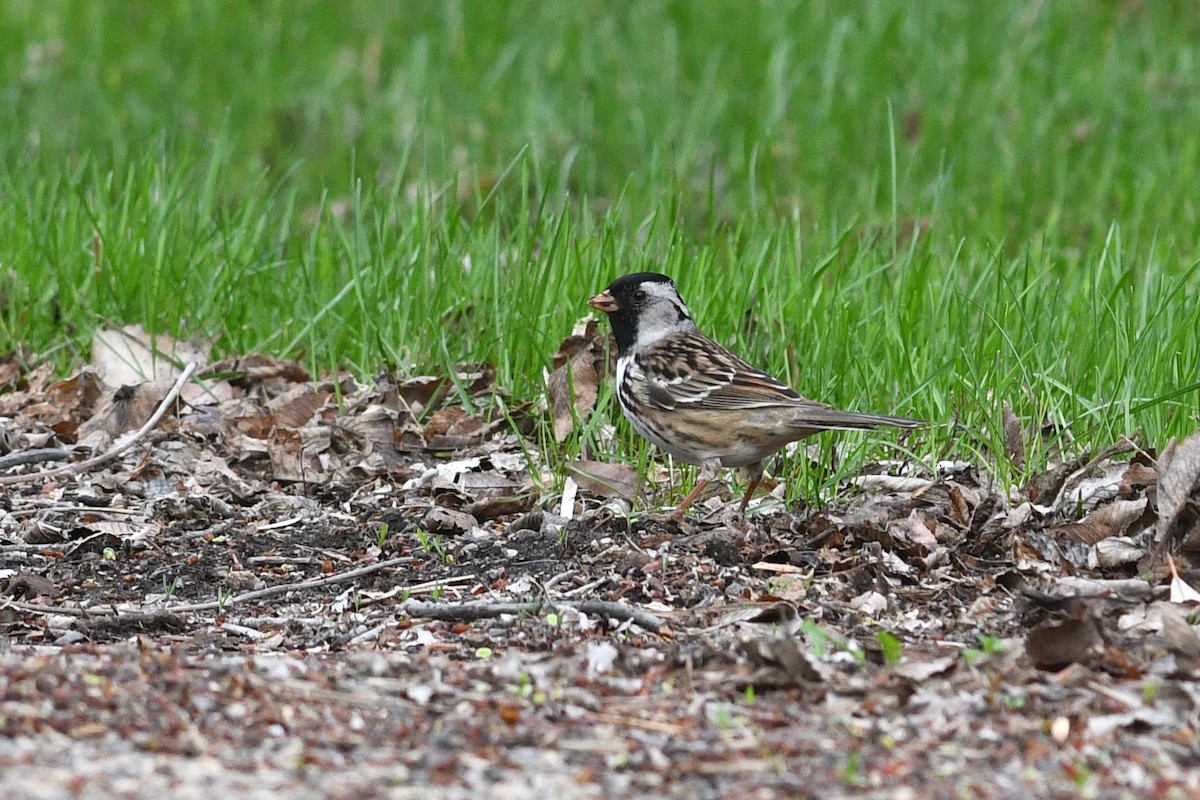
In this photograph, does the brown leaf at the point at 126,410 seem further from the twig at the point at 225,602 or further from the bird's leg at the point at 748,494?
the bird's leg at the point at 748,494

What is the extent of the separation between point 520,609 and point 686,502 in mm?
1245

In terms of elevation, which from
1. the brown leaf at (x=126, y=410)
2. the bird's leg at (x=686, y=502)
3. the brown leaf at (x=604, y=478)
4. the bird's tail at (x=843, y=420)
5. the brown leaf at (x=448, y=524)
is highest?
the bird's tail at (x=843, y=420)

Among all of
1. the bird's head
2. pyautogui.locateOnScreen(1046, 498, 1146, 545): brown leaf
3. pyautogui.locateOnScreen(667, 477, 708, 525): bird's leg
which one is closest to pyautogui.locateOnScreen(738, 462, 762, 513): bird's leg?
pyautogui.locateOnScreen(667, 477, 708, 525): bird's leg

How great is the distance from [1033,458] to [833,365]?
102 centimetres

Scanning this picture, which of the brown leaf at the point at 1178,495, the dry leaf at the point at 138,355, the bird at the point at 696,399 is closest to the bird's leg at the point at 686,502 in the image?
the bird at the point at 696,399

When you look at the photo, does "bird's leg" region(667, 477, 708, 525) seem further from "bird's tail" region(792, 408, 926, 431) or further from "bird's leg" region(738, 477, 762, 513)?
"bird's tail" region(792, 408, 926, 431)

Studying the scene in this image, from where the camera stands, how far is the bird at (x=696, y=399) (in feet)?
19.3

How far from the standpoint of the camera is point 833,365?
6.67 metres

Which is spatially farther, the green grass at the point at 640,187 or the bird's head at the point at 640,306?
the green grass at the point at 640,187

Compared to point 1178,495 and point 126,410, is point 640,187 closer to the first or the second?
point 126,410

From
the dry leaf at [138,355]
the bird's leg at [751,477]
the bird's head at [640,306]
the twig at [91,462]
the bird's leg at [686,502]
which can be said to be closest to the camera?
the bird's leg at [686,502]

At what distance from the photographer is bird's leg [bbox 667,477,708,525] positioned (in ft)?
19.2

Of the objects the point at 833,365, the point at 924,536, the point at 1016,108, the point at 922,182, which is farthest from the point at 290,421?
the point at 1016,108

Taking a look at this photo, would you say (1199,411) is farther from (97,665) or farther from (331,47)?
(331,47)
